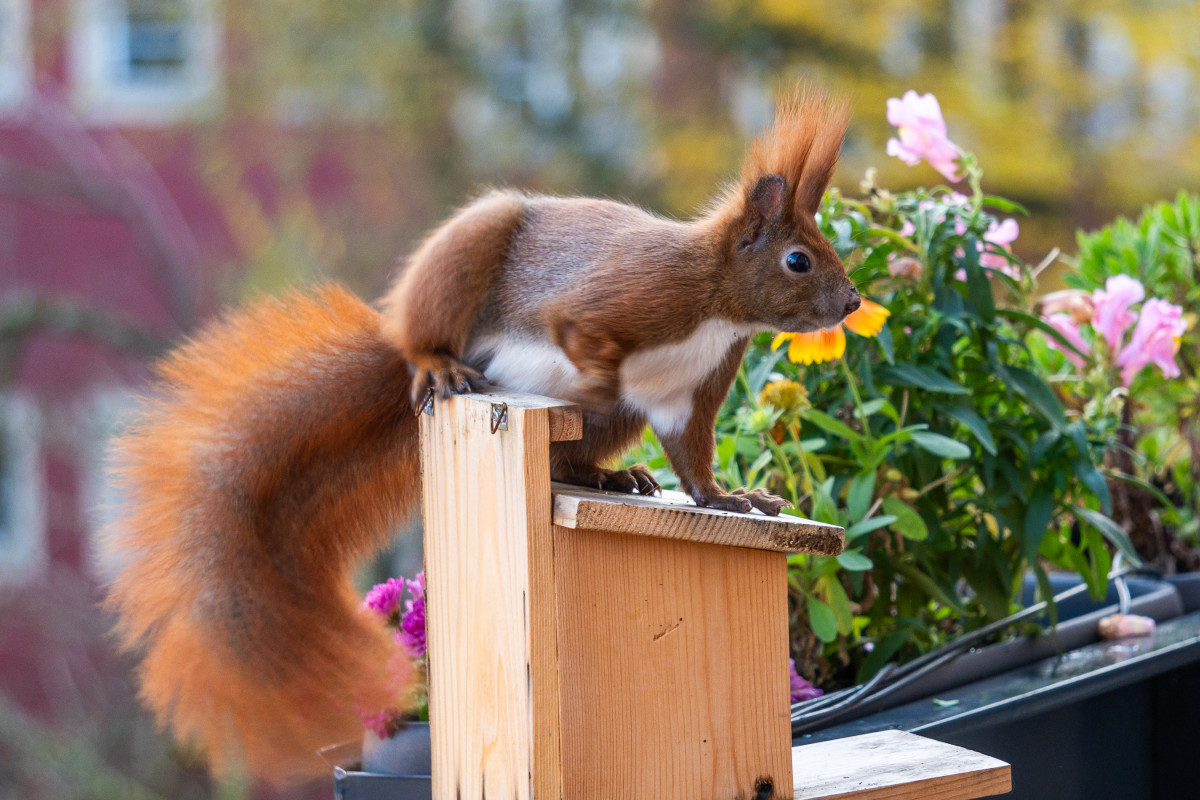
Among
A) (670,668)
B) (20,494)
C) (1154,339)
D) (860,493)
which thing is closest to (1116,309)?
(1154,339)

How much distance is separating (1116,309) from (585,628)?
976 millimetres

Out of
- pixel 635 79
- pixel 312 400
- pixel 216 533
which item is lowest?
pixel 216 533

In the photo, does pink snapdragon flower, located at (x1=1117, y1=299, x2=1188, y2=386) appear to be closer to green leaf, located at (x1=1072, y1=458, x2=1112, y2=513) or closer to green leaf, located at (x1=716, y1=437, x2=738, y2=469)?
green leaf, located at (x1=1072, y1=458, x2=1112, y2=513)

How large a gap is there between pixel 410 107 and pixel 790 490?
447cm

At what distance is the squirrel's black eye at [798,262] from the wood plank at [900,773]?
15.7 inches

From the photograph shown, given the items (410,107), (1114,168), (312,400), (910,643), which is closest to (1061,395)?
(910,643)

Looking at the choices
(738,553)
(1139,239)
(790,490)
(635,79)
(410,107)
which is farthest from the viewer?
(635,79)

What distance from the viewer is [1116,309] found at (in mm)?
1464

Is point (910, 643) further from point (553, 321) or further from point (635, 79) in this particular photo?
point (635, 79)

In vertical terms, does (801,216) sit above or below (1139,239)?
below

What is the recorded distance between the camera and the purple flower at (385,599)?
3.90 ft

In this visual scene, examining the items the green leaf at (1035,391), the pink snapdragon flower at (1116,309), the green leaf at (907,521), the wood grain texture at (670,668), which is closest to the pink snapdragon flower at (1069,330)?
the pink snapdragon flower at (1116,309)

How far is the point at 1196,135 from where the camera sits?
5910 millimetres

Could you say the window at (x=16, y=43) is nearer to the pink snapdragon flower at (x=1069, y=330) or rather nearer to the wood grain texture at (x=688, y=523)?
the pink snapdragon flower at (x=1069, y=330)
